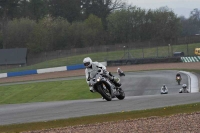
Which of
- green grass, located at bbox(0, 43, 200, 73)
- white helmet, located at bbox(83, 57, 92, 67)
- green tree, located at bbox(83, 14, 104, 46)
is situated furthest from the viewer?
green tree, located at bbox(83, 14, 104, 46)

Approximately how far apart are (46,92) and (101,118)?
26288 millimetres

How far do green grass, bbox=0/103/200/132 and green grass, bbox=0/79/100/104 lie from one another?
62.0ft

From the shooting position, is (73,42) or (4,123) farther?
(73,42)

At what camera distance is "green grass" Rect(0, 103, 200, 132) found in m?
11.9

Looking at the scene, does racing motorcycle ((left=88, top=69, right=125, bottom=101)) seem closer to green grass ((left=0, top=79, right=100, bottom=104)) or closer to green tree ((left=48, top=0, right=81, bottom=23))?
green grass ((left=0, top=79, right=100, bottom=104))

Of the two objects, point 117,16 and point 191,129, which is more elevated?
point 117,16

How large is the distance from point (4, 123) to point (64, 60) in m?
56.0

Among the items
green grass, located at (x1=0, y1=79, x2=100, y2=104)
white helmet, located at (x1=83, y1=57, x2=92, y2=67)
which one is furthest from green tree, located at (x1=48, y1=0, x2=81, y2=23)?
A: white helmet, located at (x1=83, y1=57, x2=92, y2=67)

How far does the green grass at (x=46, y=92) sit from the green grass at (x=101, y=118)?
18.9 metres

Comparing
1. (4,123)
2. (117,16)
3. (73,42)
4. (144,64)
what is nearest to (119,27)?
(117,16)

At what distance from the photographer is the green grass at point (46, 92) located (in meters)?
33.8

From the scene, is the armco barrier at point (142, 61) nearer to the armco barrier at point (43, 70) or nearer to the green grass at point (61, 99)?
the armco barrier at point (43, 70)

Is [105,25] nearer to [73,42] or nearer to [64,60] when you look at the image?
[73,42]

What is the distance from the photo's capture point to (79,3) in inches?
4710
